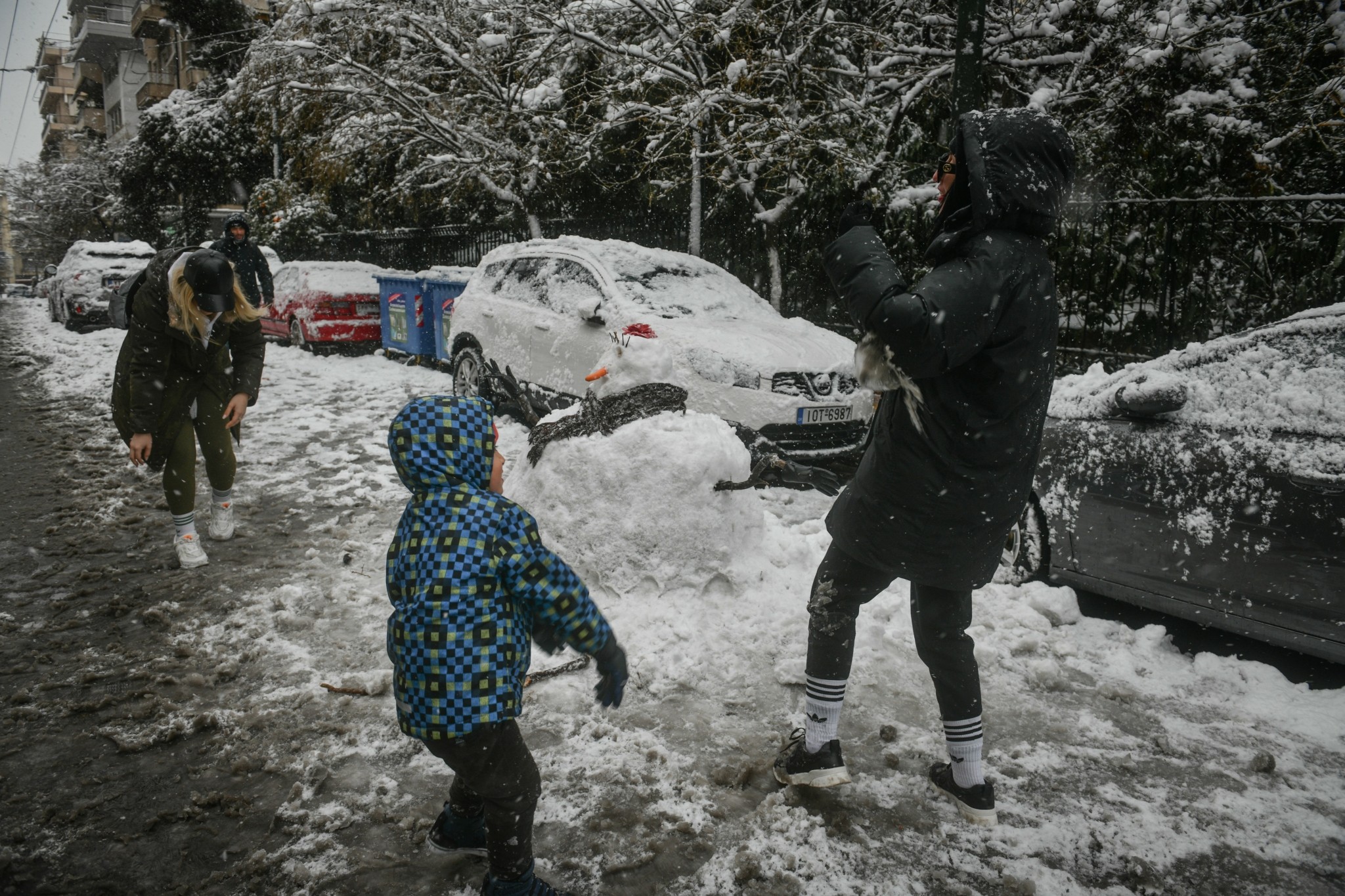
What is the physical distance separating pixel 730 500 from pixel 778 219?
6.25 metres

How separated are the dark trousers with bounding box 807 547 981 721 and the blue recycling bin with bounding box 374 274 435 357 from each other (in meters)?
10.1

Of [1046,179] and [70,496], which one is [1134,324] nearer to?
[1046,179]

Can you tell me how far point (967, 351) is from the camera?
2.06 m

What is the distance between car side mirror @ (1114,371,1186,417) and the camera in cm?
357

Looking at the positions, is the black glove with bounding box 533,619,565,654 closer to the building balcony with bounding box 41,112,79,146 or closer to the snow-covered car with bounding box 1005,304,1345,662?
the snow-covered car with bounding box 1005,304,1345,662

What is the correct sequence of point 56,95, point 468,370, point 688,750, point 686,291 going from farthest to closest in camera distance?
1. point 56,95
2. point 468,370
3. point 686,291
4. point 688,750

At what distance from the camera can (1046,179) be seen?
83.7 inches

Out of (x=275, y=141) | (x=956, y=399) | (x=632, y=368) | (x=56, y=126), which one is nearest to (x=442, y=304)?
(x=632, y=368)

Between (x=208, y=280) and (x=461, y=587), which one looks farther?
A: (x=208, y=280)

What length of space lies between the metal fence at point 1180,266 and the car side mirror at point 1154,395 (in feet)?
10.2

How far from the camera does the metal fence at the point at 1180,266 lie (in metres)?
6.32

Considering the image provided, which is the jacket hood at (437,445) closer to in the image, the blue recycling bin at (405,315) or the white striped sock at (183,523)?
the white striped sock at (183,523)

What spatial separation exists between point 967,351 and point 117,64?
7584 centimetres

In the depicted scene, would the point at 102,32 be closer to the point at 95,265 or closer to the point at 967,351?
the point at 95,265
